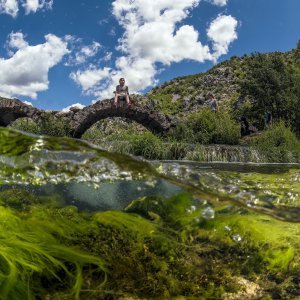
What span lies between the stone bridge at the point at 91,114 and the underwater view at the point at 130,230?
17124 mm

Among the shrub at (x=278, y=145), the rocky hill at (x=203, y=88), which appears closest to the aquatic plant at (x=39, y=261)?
the shrub at (x=278, y=145)

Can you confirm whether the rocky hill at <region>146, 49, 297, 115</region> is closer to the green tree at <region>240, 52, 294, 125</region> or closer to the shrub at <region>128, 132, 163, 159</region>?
the green tree at <region>240, 52, 294, 125</region>

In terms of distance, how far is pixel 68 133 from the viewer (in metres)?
21.4

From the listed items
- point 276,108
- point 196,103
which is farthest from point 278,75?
point 196,103

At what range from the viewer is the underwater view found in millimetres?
2680

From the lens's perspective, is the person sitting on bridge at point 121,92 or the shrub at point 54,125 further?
the person sitting on bridge at point 121,92

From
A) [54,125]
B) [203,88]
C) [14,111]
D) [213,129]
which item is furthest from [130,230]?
[203,88]

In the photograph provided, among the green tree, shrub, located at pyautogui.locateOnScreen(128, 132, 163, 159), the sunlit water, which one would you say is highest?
the green tree

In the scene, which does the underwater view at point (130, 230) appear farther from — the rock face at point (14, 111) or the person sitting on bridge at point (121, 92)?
the rock face at point (14, 111)

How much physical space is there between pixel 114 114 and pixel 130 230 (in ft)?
63.0

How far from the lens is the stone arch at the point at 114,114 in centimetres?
2131

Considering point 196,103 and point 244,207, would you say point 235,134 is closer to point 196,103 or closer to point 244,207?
point 244,207

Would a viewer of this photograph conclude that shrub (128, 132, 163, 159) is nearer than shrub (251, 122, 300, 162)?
Yes

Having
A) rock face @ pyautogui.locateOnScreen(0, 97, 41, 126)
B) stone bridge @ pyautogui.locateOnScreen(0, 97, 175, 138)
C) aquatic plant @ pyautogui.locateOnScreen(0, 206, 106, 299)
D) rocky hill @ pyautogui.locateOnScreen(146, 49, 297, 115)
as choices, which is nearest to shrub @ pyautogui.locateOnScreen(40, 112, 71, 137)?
stone bridge @ pyautogui.locateOnScreen(0, 97, 175, 138)
